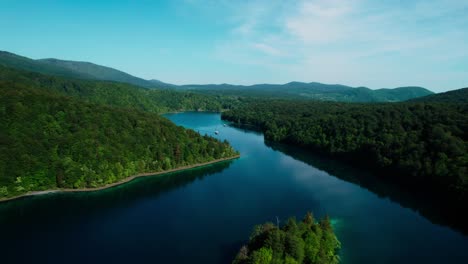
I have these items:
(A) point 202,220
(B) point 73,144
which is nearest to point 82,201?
(B) point 73,144

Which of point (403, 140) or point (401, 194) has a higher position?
point (403, 140)

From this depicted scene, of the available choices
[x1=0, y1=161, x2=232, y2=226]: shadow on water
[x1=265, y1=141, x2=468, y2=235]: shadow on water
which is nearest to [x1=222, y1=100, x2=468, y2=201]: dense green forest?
[x1=265, y1=141, x2=468, y2=235]: shadow on water

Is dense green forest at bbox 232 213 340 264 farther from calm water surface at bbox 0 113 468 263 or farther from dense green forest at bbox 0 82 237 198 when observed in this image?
dense green forest at bbox 0 82 237 198

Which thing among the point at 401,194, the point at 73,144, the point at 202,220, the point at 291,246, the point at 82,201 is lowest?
the point at 401,194

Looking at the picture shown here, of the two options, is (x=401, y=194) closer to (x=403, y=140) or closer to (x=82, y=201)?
(x=403, y=140)

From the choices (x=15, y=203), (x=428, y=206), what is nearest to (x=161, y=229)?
(x=15, y=203)
